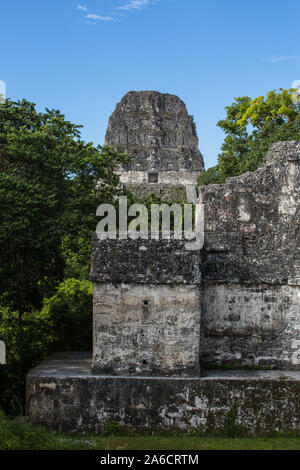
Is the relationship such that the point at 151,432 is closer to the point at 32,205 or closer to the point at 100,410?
the point at 100,410

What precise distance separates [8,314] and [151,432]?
5831 mm

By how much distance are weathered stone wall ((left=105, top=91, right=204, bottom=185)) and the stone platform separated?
36989mm

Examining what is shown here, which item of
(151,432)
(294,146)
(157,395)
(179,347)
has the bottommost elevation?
(151,432)

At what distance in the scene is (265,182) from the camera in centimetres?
1042

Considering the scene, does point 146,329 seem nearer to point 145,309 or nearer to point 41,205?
point 145,309

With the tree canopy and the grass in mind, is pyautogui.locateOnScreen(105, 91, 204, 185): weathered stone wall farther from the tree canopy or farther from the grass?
the grass

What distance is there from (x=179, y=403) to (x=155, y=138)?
39687 mm

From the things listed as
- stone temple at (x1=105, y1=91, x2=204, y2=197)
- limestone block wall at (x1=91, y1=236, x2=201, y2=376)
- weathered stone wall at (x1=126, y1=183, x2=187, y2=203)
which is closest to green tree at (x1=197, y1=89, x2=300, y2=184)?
weathered stone wall at (x1=126, y1=183, x2=187, y2=203)

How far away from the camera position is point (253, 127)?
88.7 feet

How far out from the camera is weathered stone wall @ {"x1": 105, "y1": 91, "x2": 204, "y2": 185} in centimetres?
4644

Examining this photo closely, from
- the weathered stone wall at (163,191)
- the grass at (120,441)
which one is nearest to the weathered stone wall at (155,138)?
the weathered stone wall at (163,191)

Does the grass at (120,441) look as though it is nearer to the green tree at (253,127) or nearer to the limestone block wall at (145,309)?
the limestone block wall at (145,309)

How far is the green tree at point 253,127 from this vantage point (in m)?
22.9
